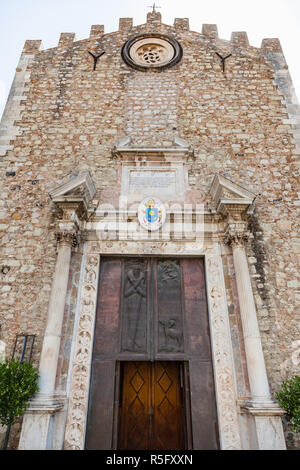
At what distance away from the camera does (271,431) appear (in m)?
3.58

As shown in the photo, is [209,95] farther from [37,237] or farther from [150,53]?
[37,237]

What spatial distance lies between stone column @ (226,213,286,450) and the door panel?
4.66ft

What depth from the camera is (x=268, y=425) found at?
3605mm

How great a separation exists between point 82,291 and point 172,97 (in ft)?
16.2

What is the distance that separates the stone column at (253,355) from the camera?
358 cm

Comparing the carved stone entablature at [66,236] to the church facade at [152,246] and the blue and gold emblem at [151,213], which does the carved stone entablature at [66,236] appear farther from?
the blue and gold emblem at [151,213]

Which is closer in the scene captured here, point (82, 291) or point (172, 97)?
point (82, 291)

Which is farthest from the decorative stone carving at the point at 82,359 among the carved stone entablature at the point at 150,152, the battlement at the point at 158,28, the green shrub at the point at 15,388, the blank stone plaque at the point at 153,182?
the battlement at the point at 158,28

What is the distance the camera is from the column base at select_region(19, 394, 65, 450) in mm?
3480

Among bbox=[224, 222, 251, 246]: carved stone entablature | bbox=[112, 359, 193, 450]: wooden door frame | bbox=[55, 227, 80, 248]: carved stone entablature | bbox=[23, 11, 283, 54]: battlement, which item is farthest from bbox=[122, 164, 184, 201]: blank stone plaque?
bbox=[23, 11, 283, 54]: battlement

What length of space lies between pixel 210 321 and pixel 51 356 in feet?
8.24

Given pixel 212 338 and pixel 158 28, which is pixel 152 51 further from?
pixel 212 338

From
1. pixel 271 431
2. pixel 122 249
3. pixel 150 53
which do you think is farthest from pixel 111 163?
pixel 271 431

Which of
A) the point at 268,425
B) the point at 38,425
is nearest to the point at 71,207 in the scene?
the point at 38,425
